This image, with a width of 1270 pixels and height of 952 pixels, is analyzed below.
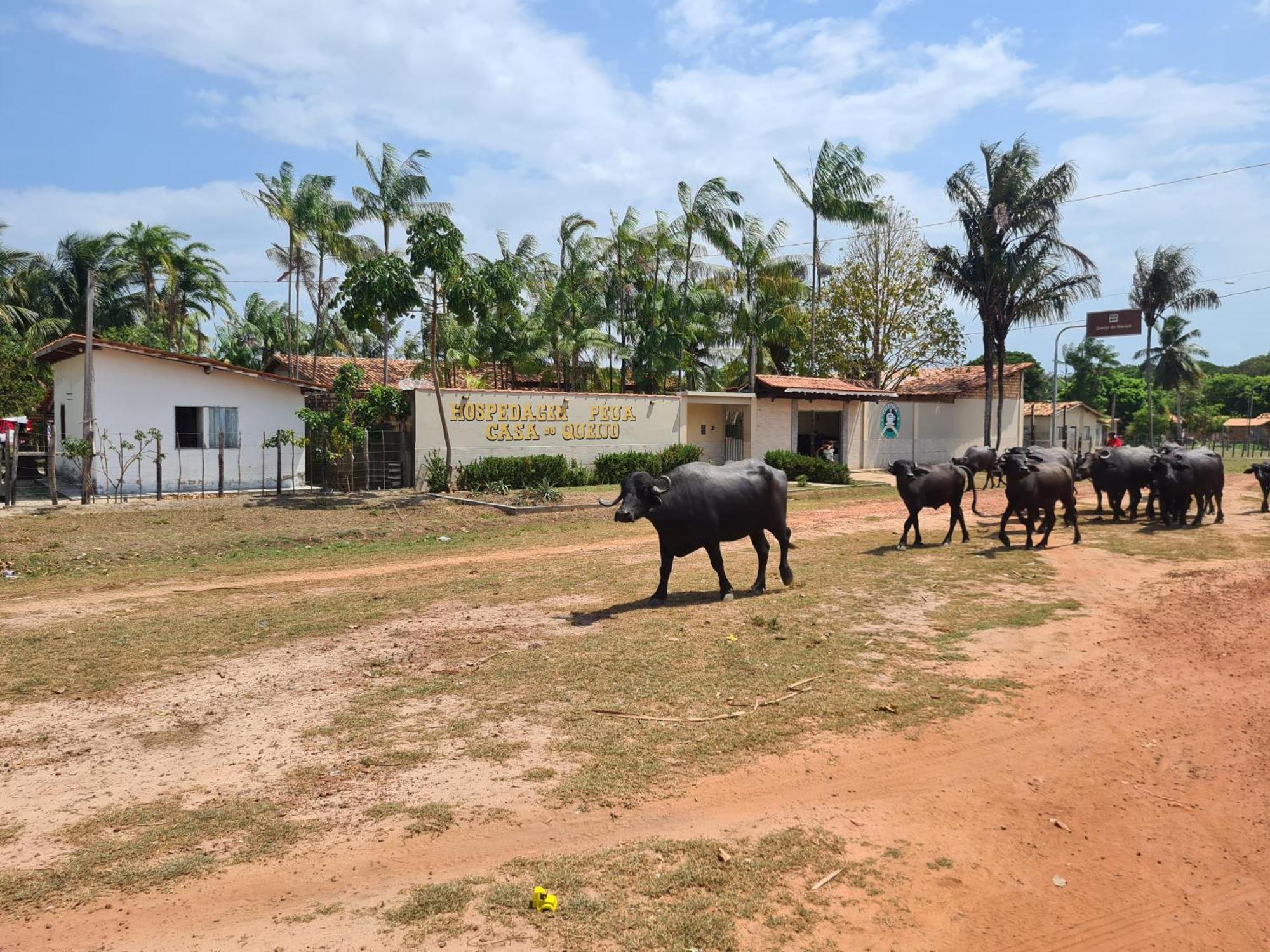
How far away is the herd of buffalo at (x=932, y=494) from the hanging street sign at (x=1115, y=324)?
24855mm

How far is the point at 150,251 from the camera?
3800cm

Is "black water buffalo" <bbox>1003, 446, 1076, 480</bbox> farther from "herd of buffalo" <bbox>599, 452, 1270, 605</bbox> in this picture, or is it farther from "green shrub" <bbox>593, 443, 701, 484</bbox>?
"green shrub" <bbox>593, 443, 701, 484</bbox>

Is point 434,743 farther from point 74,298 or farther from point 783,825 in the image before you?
point 74,298

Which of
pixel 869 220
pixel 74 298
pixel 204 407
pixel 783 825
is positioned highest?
pixel 869 220

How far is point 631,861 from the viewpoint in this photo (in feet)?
16.0

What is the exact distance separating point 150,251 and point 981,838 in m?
41.6

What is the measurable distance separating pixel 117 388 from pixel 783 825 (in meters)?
24.1

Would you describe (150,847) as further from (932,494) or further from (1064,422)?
(1064,422)

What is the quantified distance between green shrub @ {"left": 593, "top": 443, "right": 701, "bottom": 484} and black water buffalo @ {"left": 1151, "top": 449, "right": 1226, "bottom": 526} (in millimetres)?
13786

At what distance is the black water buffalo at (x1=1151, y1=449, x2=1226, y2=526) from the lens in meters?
18.0

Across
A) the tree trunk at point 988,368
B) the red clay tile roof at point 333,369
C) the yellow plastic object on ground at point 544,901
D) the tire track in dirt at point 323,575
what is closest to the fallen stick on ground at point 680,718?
the yellow plastic object on ground at point 544,901

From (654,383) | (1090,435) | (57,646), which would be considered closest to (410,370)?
(654,383)

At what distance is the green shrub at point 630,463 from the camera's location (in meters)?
29.3

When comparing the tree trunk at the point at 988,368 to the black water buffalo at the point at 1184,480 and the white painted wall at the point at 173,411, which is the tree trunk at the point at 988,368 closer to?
the black water buffalo at the point at 1184,480
